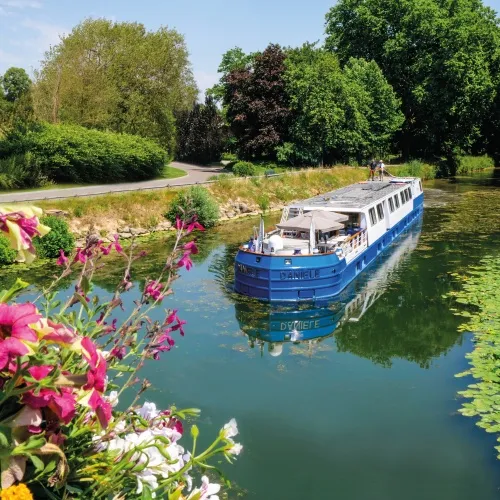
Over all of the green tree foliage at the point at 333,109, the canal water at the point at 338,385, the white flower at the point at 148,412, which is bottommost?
the canal water at the point at 338,385

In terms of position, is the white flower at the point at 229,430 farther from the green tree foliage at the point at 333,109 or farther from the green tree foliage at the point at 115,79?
the green tree foliage at the point at 333,109

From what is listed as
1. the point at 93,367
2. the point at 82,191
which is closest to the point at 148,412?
the point at 93,367

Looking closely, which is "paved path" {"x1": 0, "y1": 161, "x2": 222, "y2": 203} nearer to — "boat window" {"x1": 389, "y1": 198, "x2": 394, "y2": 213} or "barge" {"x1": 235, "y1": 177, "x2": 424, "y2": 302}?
"barge" {"x1": 235, "y1": 177, "x2": 424, "y2": 302}

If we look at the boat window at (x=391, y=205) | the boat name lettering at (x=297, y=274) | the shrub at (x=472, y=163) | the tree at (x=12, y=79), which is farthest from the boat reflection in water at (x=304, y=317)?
the tree at (x=12, y=79)

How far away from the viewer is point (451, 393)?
1147cm

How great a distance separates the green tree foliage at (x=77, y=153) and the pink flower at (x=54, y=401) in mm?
30335

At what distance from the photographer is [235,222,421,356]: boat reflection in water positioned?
14.6 meters

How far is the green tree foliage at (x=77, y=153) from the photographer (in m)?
30.5

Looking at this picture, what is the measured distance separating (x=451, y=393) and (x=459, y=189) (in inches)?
1494

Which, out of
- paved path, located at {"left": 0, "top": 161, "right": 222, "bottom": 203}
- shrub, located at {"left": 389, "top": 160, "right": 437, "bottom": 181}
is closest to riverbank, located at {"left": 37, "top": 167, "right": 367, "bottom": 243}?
paved path, located at {"left": 0, "top": 161, "right": 222, "bottom": 203}

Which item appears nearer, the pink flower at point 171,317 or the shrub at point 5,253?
the pink flower at point 171,317

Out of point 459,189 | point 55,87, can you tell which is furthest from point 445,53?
point 55,87

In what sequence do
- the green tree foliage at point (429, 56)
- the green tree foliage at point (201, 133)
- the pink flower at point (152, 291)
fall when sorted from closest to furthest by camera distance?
the pink flower at point (152, 291) < the green tree foliage at point (429, 56) < the green tree foliage at point (201, 133)

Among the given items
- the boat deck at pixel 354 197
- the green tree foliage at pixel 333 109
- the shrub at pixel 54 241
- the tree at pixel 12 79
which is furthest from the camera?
the tree at pixel 12 79
